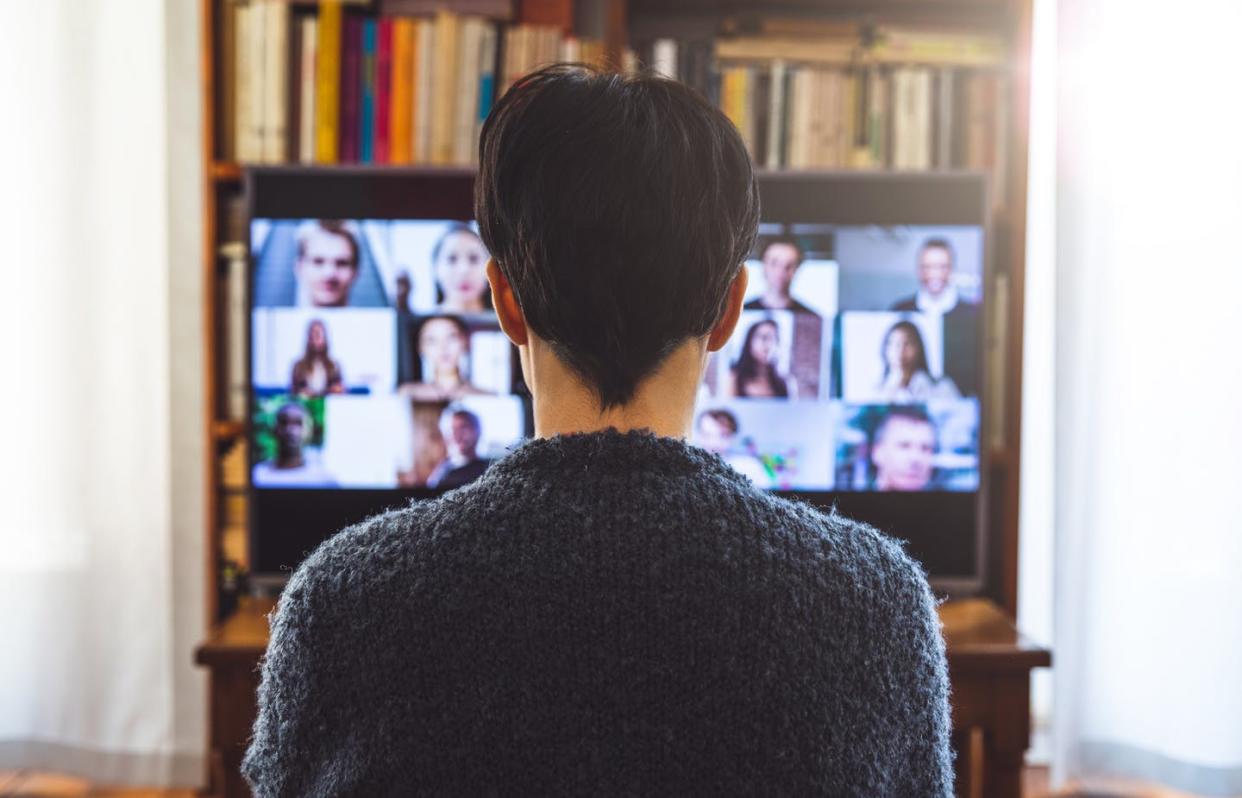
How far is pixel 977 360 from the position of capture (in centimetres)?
202

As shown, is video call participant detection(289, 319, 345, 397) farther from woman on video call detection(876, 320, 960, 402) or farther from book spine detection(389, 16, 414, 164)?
woman on video call detection(876, 320, 960, 402)

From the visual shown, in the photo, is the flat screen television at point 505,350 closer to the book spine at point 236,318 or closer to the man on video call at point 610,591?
the book spine at point 236,318

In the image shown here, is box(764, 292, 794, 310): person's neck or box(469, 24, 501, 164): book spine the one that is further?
box(469, 24, 501, 164): book spine

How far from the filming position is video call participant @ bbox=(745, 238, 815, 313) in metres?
2.00

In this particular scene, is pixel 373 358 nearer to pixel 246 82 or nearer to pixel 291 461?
pixel 291 461

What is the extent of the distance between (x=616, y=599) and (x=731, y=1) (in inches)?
77.8

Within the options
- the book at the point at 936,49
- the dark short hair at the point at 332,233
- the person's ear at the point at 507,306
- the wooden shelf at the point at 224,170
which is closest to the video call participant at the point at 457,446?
the dark short hair at the point at 332,233

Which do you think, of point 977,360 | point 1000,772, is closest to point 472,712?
point 1000,772

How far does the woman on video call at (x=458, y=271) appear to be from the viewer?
1996 mm

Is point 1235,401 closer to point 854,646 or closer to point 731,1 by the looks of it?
point 731,1

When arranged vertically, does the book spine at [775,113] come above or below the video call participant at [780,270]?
above

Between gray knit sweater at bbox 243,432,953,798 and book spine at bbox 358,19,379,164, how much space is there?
5.34ft

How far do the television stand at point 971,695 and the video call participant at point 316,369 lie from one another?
464 mm

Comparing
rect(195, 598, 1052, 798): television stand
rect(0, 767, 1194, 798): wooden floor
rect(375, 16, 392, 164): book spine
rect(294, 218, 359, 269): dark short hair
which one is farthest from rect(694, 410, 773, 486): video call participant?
rect(0, 767, 1194, 798): wooden floor
